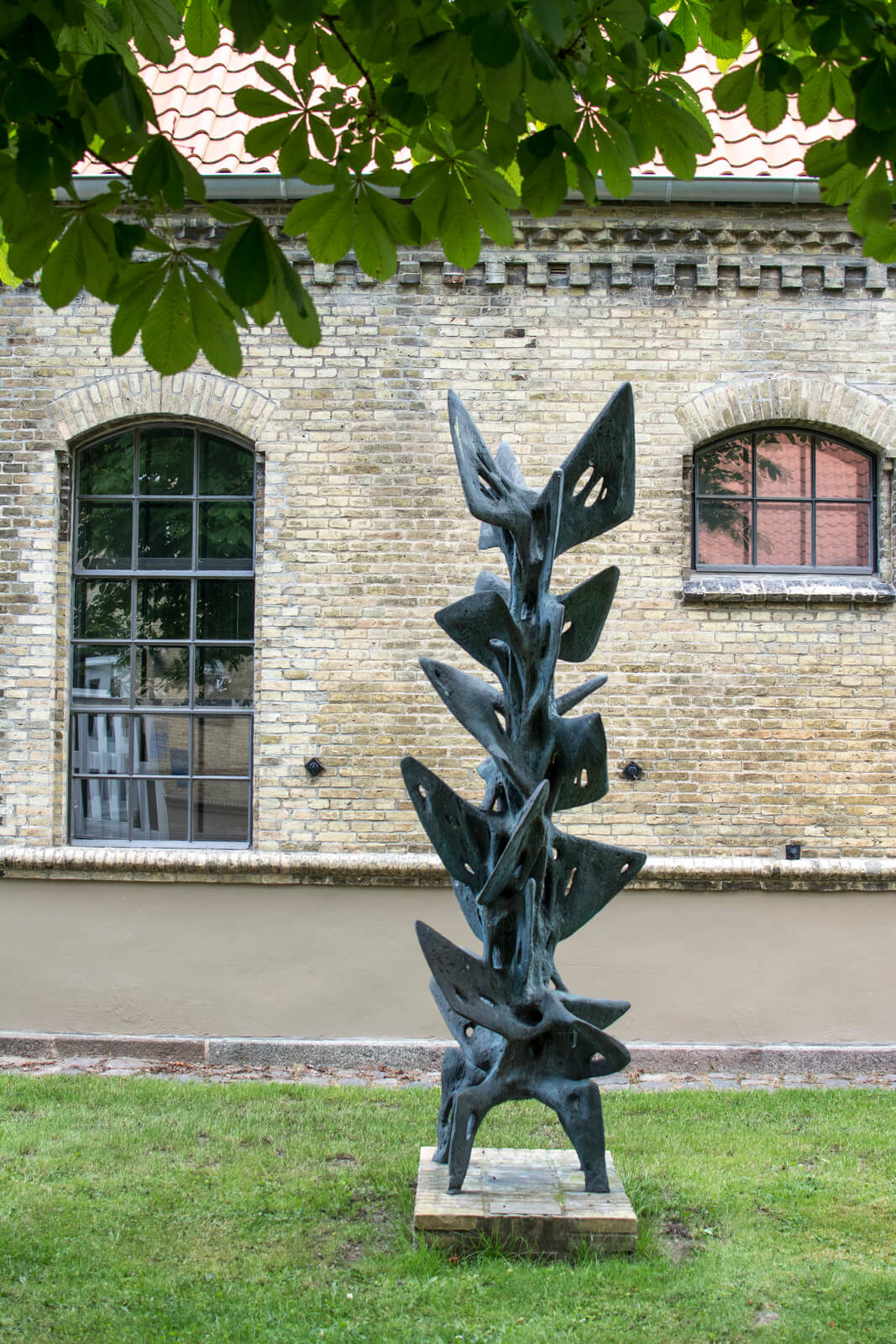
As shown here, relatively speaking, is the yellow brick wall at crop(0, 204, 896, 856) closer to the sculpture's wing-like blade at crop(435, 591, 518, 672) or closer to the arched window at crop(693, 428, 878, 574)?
the arched window at crop(693, 428, 878, 574)

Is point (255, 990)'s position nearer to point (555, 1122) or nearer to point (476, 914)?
point (555, 1122)

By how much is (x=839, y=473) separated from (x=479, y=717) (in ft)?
15.2

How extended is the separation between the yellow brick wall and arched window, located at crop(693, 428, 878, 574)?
0.26 metres

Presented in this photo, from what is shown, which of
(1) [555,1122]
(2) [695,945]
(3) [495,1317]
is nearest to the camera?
(3) [495,1317]

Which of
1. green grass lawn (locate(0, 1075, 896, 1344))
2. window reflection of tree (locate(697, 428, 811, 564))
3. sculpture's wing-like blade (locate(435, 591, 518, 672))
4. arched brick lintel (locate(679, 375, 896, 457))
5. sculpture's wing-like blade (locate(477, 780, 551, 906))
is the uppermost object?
arched brick lintel (locate(679, 375, 896, 457))

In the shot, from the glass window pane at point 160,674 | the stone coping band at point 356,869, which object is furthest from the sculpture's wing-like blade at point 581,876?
the glass window pane at point 160,674

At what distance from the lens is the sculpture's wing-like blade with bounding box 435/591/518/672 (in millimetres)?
4242

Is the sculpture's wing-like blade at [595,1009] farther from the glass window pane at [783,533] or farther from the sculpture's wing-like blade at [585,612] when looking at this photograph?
the glass window pane at [783,533]

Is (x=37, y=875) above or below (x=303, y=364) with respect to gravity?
below

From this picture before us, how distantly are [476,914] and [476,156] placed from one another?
9.36ft

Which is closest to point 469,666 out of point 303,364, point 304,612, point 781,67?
point 304,612

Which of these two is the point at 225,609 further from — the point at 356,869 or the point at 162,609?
the point at 356,869

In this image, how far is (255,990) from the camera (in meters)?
7.48

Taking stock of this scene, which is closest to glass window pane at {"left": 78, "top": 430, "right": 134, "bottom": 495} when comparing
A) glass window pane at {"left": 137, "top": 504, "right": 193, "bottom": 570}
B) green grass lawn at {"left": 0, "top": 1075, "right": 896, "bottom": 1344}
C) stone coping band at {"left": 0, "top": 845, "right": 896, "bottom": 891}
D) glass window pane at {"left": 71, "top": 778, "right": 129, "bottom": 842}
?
glass window pane at {"left": 137, "top": 504, "right": 193, "bottom": 570}
